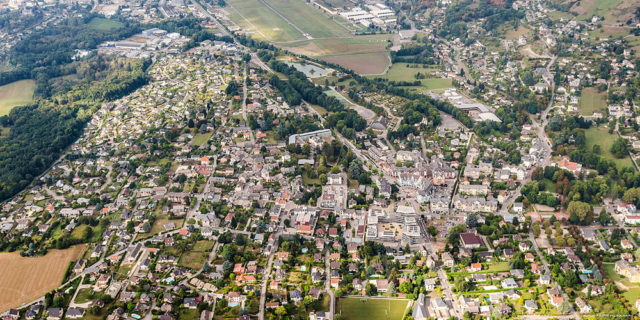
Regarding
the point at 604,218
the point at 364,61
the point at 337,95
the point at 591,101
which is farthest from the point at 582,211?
the point at 364,61

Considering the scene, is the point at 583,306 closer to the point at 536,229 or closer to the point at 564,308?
the point at 564,308

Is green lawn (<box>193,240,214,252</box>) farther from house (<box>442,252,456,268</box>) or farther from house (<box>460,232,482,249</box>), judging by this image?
house (<box>460,232,482,249</box>)

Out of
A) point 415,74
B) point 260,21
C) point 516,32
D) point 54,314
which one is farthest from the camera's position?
point 260,21

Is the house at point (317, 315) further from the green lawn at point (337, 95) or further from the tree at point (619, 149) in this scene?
the green lawn at point (337, 95)

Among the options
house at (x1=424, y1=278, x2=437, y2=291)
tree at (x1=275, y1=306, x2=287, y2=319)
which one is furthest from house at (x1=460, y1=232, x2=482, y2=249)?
tree at (x1=275, y1=306, x2=287, y2=319)

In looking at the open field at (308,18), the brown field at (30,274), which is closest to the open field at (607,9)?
the open field at (308,18)
